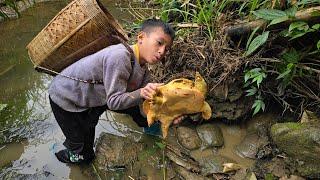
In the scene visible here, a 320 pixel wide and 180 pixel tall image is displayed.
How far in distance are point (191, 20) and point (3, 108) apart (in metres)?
2.25

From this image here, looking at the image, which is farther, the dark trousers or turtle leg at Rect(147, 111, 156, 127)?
the dark trousers

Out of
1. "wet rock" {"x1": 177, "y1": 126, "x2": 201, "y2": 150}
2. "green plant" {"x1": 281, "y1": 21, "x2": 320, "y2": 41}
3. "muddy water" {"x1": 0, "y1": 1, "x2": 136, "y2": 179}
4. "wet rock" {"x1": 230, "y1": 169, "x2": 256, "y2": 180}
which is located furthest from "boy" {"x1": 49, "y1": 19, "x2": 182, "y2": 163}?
"green plant" {"x1": 281, "y1": 21, "x2": 320, "y2": 41}

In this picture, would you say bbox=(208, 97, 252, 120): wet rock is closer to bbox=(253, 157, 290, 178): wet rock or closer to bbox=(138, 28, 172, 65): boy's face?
bbox=(253, 157, 290, 178): wet rock

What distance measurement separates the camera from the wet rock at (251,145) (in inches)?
120

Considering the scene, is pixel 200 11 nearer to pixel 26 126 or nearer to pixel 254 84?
pixel 254 84

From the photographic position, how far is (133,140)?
3.54 m

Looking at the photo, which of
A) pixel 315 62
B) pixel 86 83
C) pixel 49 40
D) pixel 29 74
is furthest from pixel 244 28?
pixel 29 74

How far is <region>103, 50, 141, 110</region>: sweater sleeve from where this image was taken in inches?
103

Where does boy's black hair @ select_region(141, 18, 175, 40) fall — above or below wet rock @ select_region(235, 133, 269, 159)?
above

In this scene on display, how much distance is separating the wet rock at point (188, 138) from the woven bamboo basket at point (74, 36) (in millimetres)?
1022

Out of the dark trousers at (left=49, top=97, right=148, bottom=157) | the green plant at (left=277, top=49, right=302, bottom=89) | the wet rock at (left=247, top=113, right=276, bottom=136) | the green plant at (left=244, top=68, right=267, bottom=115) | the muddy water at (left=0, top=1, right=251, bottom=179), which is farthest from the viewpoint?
the muddy water at (left=0, top=1, right=251, bottom=179)

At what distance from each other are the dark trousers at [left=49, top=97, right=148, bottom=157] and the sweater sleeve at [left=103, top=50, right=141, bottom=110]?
45cm

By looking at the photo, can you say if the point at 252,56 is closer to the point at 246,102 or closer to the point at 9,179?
the point at 246,102

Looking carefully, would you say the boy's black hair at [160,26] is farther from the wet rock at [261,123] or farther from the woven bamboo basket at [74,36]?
the wet rock at [261,123]
